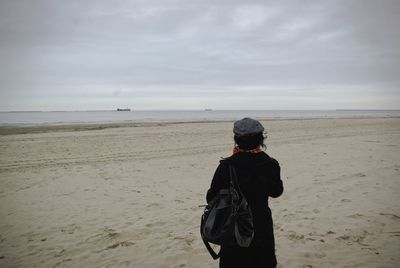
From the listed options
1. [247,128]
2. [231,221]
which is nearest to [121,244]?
[231,221]

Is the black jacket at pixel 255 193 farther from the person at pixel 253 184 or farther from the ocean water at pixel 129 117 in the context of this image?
the ocean water at pixel 129 117

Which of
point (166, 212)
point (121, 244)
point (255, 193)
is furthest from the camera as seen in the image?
point (166, 212)

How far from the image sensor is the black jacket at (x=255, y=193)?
2431 mm

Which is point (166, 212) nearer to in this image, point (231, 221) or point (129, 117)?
point (231, 221)

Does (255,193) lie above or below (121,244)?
above

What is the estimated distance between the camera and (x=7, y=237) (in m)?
5.24

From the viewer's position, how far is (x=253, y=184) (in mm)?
2418

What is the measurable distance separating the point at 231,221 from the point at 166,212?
4.16 metres

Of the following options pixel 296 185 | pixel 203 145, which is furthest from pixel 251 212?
pixel 203 145

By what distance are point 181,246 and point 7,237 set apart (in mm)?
3214

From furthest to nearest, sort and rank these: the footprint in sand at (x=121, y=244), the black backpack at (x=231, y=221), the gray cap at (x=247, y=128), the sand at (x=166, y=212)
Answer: the footprint in sand at (x=121, y=244), the sand at (x=166, y=212), the gray cap at (x=247, y=128), the black backpack at (x=231, y=221)

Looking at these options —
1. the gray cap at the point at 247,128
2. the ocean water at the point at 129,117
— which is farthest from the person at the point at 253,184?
the ocean water at the point at 129,117

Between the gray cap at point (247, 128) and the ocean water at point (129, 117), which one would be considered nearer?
the gray cap at point (247, 128)

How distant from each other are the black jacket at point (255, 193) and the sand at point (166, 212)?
1.82 metres
